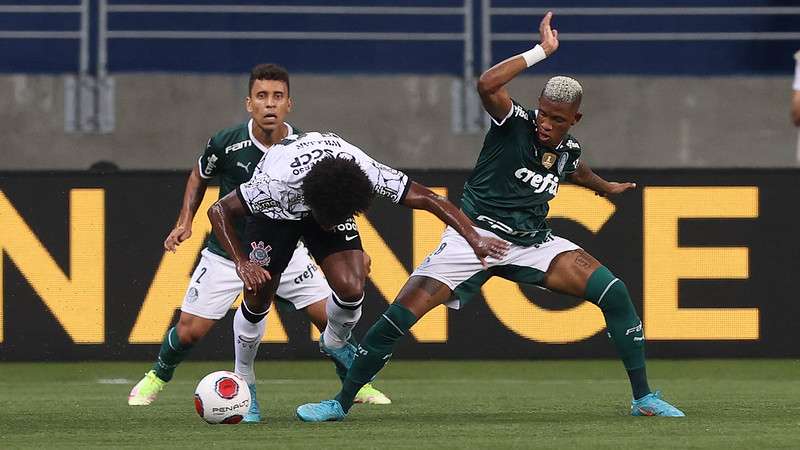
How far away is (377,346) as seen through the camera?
26.8ft

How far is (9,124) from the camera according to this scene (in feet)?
51.7

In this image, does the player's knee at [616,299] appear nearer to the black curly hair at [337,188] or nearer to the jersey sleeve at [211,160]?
the black curly hair at [337,188]

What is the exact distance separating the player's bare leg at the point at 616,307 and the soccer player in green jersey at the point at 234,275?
3.58 feet

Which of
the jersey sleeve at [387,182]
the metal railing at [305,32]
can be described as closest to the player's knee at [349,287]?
the jersey sleeve at [387,182]

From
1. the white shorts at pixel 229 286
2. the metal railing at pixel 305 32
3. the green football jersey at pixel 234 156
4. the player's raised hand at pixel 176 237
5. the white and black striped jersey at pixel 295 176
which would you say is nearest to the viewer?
the white and black striped jersey at pixel 295 176

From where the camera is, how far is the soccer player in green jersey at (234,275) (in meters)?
8.97

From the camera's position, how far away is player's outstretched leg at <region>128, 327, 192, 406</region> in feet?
31.0

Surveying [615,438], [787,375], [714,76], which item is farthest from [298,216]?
[714,76]

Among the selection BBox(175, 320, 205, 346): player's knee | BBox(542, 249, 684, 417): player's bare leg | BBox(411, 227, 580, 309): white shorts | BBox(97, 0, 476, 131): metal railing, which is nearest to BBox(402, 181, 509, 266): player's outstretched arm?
BBox(411, 227, 580, 309): white shorts

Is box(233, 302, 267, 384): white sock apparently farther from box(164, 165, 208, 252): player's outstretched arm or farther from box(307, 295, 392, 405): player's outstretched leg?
box(164, 165, 208, 252): player's outstretched arm

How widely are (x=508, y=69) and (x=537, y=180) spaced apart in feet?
2.68

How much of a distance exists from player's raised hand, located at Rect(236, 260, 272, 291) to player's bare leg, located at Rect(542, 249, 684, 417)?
152 centimetres

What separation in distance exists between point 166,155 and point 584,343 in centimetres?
504

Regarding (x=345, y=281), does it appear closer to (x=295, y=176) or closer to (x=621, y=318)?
(x=295, y=176)
